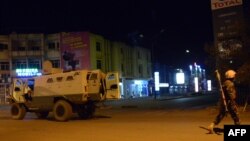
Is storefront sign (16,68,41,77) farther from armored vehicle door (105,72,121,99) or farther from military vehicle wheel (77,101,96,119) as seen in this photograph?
armored vehicle door (105,72,121,99)

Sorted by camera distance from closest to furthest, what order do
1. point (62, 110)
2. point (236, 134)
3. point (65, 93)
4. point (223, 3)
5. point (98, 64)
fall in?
point (236, 134) → point (62, 110) → point (65, 93) → point (223, 3) → point (98, 64)

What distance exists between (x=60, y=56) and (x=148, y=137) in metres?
53.3

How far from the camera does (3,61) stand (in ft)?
220

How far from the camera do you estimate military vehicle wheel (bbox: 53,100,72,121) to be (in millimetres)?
22812

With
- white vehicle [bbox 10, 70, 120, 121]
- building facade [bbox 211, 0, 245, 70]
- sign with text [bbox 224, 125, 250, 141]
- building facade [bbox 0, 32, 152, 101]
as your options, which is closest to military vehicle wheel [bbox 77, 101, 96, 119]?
white vehicle [bbox 10, 70, 120, 121]

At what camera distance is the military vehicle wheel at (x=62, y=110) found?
22812mm

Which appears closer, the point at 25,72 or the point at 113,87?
the point at 113,87

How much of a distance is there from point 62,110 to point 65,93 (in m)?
0.92

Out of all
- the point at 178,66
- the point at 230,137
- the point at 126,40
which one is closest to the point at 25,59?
the point at 126,40

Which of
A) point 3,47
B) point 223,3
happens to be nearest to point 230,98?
point 223,3

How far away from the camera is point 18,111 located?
25625 mm

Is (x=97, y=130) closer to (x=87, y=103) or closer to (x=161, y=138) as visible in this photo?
(x=161, y=138)

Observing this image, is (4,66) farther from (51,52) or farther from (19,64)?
(51,52)

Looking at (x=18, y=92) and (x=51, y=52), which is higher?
(x=51, y=52)
